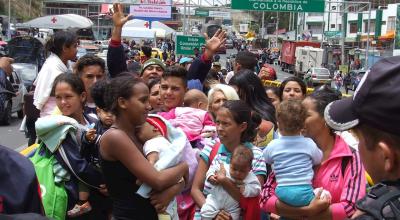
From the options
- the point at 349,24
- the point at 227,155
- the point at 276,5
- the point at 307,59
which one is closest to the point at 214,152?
the point at 227,155

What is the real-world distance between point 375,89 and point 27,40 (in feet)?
79.6

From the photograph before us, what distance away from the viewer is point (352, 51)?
58.5 meters

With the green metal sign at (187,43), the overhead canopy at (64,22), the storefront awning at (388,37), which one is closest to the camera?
the green metal sign at (187,43)

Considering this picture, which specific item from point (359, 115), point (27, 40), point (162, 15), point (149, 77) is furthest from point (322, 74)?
point (359, 115)

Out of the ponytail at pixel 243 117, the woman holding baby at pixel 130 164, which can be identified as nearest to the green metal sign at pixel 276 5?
the ponytail at pixel 243 117

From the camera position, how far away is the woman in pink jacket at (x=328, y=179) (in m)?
3.34

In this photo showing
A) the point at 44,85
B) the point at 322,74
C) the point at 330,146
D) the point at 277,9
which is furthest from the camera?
the point at 322,74

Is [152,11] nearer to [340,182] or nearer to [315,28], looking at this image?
[340,182]

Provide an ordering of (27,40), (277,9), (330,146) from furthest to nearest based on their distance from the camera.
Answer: (27,40) → (277,9) → (330,146)

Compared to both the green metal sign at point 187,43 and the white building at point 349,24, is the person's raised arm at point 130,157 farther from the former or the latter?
the white building at point 349,24

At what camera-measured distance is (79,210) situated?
3844mm

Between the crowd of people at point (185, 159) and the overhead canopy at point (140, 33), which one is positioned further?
the overhead canopy at point (140, 33)

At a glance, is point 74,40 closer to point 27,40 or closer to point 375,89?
point 375,89

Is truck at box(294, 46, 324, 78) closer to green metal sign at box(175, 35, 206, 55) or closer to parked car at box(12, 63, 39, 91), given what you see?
green metal sign at box(175, 35, 206, 55)
